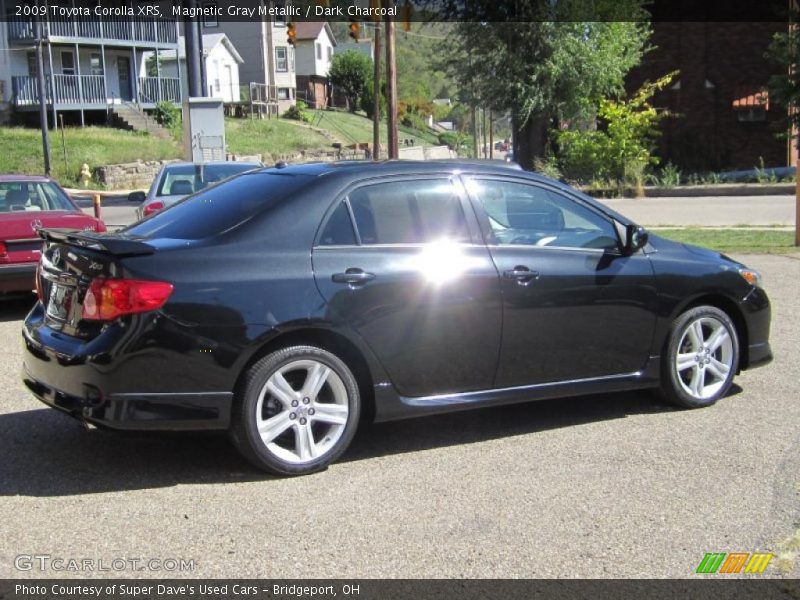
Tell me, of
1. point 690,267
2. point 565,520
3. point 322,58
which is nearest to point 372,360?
point 565,520

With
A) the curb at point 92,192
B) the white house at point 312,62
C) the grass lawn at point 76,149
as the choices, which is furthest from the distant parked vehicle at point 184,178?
the white house at point 312,62

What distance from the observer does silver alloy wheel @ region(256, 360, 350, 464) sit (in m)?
5.17

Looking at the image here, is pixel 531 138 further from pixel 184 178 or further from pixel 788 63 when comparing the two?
pixel 184 178

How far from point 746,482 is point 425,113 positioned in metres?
88.7

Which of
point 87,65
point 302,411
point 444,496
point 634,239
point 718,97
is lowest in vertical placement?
point 444,496

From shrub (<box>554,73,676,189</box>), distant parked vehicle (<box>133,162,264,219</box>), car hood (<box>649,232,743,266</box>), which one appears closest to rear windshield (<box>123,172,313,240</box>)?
car hood (<box>649,232,743,266</box>)

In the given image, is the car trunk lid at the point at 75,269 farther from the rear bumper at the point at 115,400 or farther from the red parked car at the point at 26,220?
the red parked car at the point at 26,220

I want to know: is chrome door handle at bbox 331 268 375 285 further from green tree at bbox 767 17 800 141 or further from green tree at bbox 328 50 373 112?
green tree at bbox 328 50 373 112

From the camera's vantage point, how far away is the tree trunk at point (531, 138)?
35.2 m

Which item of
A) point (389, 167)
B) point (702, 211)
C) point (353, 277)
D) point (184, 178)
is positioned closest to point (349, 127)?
point (702, 211)

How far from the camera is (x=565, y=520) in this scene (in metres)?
4.68

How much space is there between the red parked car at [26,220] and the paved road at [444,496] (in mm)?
3525

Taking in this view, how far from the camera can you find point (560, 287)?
599cm

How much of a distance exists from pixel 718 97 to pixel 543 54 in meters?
9.64
